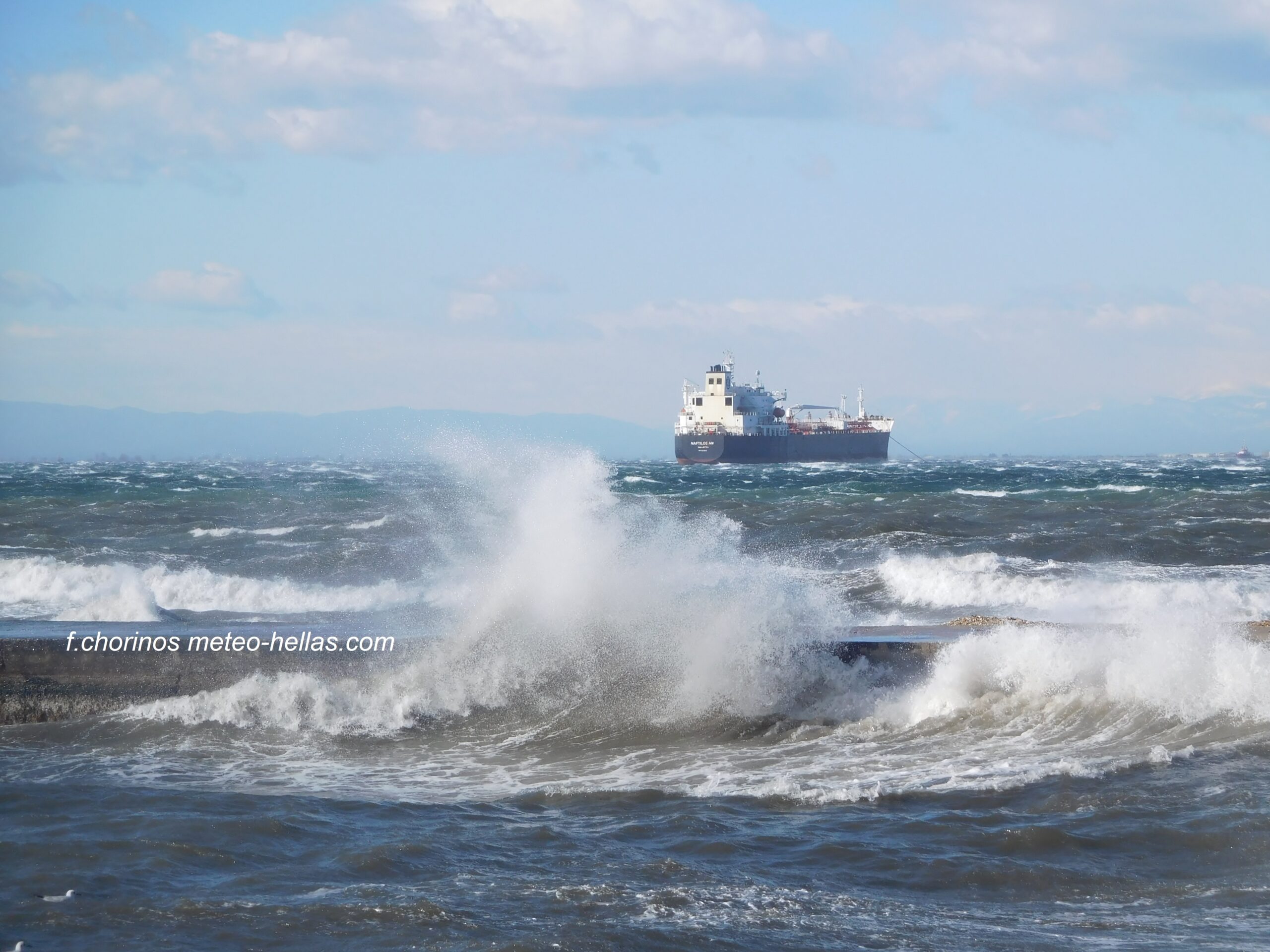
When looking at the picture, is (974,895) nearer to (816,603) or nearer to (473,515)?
(816,603)

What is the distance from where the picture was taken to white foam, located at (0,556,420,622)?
758 inches

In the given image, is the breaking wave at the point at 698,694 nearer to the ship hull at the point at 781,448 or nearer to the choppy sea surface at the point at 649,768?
the choppy sea surface at the point at 649,768

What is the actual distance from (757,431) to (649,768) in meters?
78.7

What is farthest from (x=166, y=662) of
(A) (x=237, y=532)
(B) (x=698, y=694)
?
(A) (x=237, y=532)

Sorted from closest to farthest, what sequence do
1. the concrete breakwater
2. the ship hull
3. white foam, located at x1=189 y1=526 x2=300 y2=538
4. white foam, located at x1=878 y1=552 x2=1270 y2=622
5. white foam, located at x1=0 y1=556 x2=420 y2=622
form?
the concrete breakwater
white foam, located at x1=878 y1=552 x2=1270 y2=622
white foam, located at x1=0 y1=556 x2=420 y2=622
white foam, located at x1=189 y1=526 x2=300 y2=538
the ship hull

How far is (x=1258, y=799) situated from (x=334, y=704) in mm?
7785

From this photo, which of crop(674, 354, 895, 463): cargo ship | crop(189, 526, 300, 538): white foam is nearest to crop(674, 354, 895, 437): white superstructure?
crop(674, 354, 895, 463): cargo ship

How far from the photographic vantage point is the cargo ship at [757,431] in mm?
84688

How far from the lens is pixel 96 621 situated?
579 inches

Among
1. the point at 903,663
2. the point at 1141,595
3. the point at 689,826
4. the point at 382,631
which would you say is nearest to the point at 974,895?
the point at 689,826

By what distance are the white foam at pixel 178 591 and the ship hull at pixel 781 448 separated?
208 ft

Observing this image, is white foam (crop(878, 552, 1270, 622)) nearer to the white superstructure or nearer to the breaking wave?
the breaking wave

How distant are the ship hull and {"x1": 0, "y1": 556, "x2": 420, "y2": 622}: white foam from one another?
6353 cm

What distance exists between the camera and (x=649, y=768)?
9469mm
